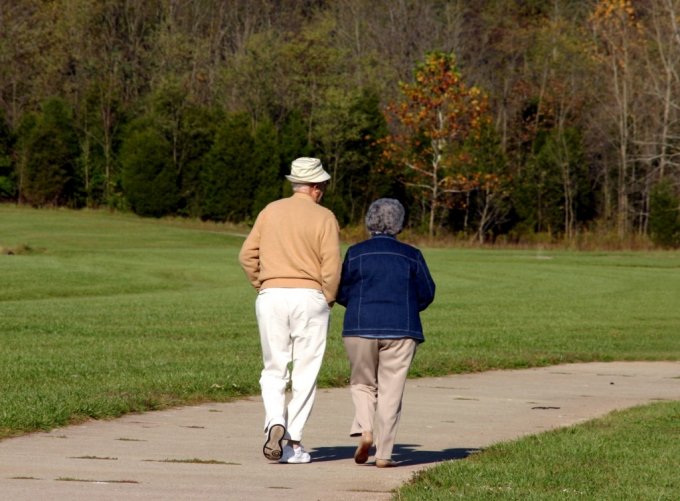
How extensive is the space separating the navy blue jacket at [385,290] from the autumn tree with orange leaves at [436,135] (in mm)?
54284

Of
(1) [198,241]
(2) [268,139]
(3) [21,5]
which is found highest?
(3) [21,5]

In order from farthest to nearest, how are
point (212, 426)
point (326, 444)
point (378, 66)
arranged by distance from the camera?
point (378, 66)
point (212, 426)
point (326, 444)

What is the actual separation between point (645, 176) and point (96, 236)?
25.9 meters

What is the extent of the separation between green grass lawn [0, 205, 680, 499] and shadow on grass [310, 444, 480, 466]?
0.55 meters

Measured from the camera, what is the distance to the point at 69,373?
14172 millimetres

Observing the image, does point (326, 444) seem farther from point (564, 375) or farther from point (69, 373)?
point (564, 375)

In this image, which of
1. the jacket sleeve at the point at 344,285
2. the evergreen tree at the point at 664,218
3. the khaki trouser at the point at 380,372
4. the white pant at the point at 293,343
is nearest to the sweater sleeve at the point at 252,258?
the white pant at the point at 293,343

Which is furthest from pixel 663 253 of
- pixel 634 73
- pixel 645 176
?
pixel 634 73

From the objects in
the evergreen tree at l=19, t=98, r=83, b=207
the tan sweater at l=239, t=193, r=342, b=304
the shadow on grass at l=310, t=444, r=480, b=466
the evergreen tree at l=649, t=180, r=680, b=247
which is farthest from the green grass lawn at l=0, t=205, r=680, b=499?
the evergreen tree at l=19, t=98, r=83, b=207

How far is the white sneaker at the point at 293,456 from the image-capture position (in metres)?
9.02

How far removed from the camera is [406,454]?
9688 millimetres

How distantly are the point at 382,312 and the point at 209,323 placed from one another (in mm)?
13847

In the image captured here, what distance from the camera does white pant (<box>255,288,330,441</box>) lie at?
9086mm

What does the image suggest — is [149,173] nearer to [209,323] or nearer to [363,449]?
[209,323]
